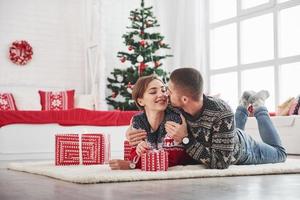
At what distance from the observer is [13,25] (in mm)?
6742

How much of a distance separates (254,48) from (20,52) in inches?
119

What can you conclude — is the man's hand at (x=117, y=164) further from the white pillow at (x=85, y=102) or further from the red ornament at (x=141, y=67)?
the white pillow at (x=85, y=102)

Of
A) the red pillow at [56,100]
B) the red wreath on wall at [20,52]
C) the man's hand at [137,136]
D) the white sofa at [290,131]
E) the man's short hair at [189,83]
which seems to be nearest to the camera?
the man's short hair at [189,83]

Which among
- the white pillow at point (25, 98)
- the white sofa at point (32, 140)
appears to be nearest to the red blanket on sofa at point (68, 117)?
the white sofa at point (32, 140)

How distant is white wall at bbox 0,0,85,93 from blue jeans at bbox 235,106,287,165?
4336 mm

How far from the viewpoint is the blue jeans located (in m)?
2.62

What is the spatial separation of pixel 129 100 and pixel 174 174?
4.54 metres

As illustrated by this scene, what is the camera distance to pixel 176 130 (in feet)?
7.47

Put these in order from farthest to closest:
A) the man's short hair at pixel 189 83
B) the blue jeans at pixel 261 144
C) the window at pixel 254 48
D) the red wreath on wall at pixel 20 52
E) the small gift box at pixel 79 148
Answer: the red wreath on wall at pixel 20 52
the window at pixel 254 48
the small gift box at pixel 79 148
the blue jeans at pixel 261 144
the man's short hair at pixel 189 83

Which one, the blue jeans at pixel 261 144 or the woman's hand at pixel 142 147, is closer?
the woman's hand at pixel 142 147

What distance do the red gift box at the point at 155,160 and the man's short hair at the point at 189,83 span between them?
0.29 m

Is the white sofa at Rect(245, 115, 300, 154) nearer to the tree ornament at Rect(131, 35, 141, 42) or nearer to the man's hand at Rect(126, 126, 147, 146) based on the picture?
the man's hand at Rect(126, 126, 147, 146)

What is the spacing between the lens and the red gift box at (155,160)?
234cm

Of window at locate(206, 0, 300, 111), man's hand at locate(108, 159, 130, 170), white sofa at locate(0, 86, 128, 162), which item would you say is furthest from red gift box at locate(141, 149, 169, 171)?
window at locate(206, 0, 300, 111)
